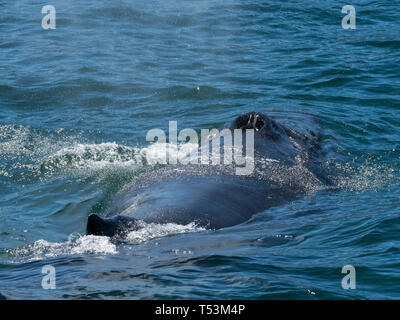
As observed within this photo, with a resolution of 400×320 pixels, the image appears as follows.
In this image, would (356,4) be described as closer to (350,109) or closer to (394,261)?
(350,109)

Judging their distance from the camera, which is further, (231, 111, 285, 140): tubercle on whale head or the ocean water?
(231, 111, 285, 140): tubercle on whale head

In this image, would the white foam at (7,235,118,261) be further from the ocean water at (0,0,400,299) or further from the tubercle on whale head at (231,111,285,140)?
the tubercle on whale head at (231,111,285,140)

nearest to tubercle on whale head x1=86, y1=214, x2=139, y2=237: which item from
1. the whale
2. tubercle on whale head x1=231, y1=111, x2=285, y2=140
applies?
the whale

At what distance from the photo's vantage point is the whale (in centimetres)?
866

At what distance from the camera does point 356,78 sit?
62.3 ft

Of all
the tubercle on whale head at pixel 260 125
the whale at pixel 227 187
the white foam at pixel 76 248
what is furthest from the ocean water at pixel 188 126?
the tubercle on whale head at pixel 260 125

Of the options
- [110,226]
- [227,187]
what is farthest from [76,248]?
[227,187]

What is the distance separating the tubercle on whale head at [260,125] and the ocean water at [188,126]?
1.37 metres

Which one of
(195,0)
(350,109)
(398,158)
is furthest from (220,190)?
(195,0)

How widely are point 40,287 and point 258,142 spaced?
580cm

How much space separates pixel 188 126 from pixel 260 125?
14.5 ft

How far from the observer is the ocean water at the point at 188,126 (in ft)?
23.5

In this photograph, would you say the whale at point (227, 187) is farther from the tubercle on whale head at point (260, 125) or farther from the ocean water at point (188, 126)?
the ocean water at point (188, 126)

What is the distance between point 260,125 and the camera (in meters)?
12.0
